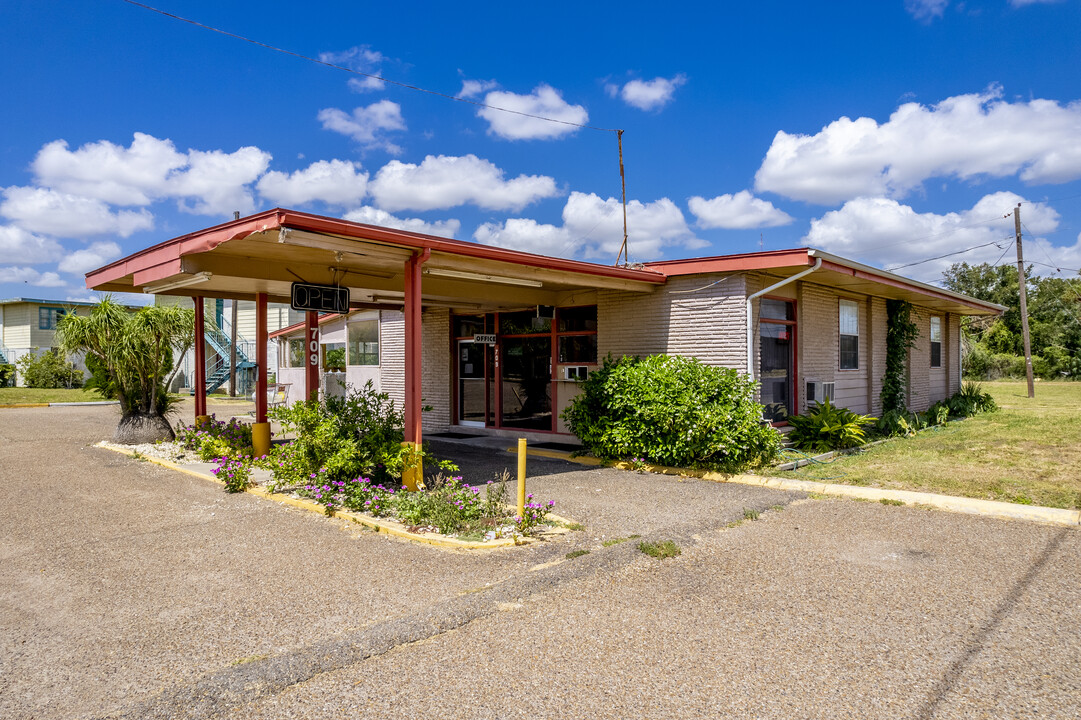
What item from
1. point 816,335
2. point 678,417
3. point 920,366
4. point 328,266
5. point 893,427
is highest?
point 328,266

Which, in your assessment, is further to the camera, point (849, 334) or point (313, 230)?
point (849, 334)

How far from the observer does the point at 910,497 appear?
7.52 m

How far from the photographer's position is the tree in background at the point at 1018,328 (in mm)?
37875

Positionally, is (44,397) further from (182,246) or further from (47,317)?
(182,246)

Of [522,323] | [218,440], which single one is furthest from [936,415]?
[218,440]

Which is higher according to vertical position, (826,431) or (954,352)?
(954,352)

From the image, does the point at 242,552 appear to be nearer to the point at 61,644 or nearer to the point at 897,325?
the point at 61,644

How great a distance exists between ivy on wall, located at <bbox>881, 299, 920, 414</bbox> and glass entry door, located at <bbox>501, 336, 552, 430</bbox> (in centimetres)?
729

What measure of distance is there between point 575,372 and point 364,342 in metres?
7.33

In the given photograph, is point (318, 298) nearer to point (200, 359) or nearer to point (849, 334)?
point (200, 359)

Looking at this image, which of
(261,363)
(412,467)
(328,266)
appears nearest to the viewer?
(412,467)

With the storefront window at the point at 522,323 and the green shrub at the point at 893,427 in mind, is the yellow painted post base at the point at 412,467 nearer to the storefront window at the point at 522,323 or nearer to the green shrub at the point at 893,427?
the storefront window at the point at 522,323

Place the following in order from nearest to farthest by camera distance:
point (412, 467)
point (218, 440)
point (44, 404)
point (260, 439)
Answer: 1. point (412, 467)
2. point (218, 440)
3. point (260, 439)
4. point (44, 404)

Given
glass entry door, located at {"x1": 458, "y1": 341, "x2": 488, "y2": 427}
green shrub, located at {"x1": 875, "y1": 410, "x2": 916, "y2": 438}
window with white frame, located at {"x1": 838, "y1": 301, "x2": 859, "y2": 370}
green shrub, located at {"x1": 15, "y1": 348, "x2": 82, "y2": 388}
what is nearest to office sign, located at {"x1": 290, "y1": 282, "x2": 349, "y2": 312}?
glass entry door, located at {"x1": 458, "y1": 341, "x2": 488, "y2": 427}
